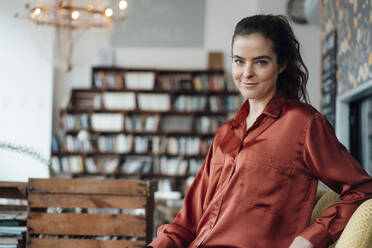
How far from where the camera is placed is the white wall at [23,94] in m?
6.82

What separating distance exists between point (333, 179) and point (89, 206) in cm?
116

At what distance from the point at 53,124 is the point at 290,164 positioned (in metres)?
6.42

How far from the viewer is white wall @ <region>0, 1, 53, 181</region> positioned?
6.82m

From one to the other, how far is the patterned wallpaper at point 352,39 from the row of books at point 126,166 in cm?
336

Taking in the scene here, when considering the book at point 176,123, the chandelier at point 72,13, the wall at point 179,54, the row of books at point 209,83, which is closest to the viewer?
the chandelier at point 72,13

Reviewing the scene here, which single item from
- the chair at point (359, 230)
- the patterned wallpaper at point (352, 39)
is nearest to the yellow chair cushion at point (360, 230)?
the chair at point (359, 230)

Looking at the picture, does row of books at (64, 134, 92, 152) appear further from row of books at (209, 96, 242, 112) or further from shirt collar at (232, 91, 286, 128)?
shirt collar at (232, 91, 286, 128)

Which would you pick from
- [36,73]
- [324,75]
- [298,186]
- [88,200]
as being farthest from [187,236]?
[36,73]

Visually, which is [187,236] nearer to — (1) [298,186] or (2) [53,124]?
(1) [298,186]

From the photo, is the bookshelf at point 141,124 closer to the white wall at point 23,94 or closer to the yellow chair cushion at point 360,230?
the white wall at point 23,94

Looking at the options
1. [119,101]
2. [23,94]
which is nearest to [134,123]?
[119,101]

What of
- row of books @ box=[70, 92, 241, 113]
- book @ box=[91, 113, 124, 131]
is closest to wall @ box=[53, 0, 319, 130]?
row of books @ box=[70, 92, 241, 113]

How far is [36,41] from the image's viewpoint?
710 cm

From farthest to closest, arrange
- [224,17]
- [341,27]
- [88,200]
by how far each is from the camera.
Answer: [224,17]
[341,27]
[88,200]
